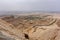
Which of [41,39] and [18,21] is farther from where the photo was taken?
[18,21]

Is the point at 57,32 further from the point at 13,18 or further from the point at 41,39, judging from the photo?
the point at 13,18

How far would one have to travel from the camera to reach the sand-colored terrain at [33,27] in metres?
6.22

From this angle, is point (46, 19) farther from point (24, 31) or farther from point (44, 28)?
point (24, 31)

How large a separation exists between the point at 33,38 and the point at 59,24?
5.17 feet

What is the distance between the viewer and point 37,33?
6.57 metres

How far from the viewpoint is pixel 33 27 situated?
6.98 meters

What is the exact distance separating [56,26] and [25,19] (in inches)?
57.5

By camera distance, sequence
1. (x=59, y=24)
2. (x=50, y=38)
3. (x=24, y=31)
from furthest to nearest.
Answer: (x=59, y=24) → (x=24, y=31) → (x=50, y=38)

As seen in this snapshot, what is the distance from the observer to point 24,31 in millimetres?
6723

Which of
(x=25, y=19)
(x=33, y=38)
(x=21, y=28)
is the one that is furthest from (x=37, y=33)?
(x=25, y=19)

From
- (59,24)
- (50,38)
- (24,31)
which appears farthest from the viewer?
(59,24)

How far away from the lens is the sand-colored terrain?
622 cm

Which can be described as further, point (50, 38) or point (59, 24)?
point (59, 24)

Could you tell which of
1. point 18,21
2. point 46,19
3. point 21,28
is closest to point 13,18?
point 18,21
